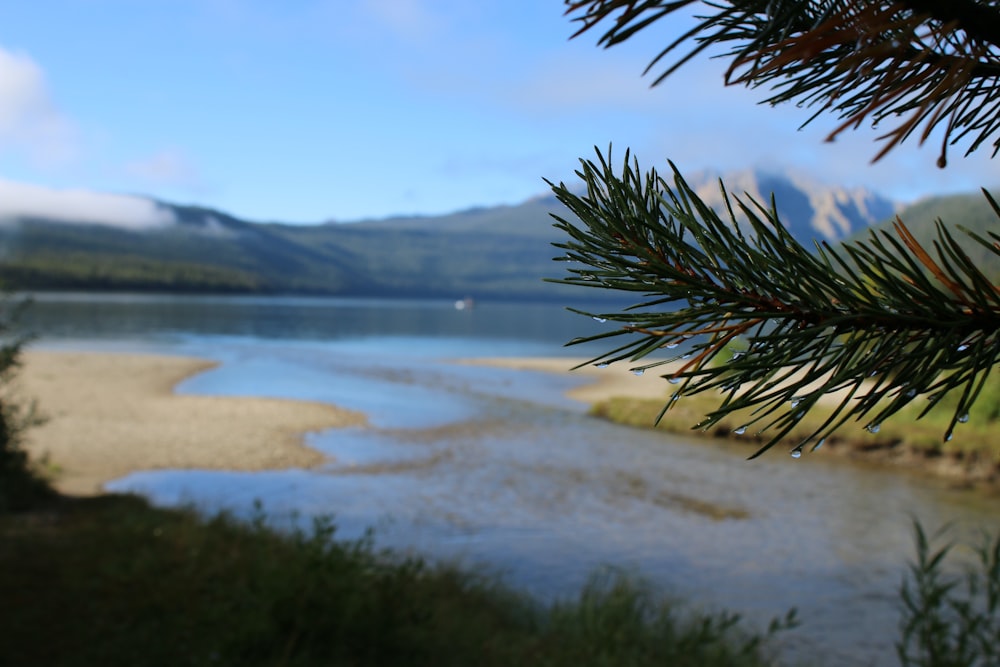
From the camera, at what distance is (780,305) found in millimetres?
933

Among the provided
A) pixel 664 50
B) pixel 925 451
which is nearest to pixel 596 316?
pixel 664 50

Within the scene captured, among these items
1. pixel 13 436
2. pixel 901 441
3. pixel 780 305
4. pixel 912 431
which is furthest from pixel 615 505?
pixel 780 305

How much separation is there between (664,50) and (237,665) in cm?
542

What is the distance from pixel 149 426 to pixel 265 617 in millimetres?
22256

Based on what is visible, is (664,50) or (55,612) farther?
(55,612)

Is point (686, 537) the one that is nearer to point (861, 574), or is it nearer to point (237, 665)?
point (861, 574)

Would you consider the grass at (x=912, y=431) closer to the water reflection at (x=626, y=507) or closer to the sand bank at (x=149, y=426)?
the water reflection at (x=626, y=507)

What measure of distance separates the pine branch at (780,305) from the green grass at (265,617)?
449cm

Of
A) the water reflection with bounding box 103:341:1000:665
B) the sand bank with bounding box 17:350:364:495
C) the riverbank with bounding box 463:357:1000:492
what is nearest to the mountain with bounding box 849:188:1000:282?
the riverbank with bounding box 463:357:1000:492

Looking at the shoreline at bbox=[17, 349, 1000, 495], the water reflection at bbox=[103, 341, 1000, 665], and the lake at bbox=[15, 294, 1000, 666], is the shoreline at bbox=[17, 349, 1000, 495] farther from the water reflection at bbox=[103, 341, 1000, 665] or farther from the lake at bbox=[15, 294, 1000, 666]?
the water reflection at bbox=[103, 341, 1000, 665]

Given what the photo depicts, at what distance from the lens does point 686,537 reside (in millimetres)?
14914

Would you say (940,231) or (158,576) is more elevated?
(940,231)

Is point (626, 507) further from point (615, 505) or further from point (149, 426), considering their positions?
point (149, 426)

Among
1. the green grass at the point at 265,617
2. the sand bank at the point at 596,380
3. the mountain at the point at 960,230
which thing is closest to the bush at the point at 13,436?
the green grass at the point at 265,617
